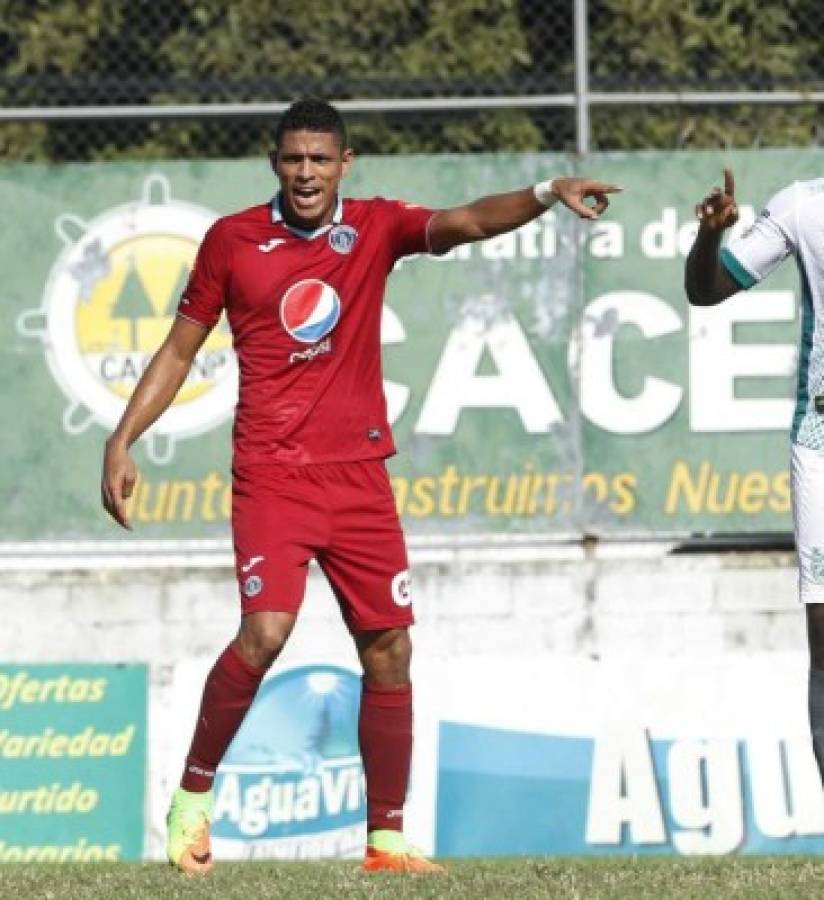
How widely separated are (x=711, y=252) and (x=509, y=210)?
2.21 ft

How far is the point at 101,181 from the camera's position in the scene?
1245cm

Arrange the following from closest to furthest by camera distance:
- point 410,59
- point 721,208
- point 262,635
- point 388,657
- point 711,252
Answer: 1. point 721,208
2. point 711,252
3. point 262,635
4. point 388,657
5. point 410,59

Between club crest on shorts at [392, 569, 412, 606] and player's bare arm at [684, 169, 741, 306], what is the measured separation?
1274 millimetres

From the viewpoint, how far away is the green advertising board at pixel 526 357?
12320mm

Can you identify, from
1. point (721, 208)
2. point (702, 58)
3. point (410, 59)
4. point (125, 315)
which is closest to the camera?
point (721, 208)

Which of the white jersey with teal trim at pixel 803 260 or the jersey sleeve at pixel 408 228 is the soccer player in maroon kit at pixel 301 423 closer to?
the jersey sleeve at pixel 408 228

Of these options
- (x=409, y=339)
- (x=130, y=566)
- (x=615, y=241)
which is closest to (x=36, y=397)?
(x=130, y=566)

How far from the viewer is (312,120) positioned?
7891 mm

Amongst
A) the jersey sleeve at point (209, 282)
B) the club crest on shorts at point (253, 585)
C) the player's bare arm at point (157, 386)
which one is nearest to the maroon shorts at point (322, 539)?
the club crest on shorts at point (253, 585)

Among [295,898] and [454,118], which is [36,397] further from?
[295,898]

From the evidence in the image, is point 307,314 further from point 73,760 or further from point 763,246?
point 73,760

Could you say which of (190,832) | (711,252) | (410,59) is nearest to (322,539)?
(190,832)

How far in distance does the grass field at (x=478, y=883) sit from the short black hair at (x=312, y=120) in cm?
223

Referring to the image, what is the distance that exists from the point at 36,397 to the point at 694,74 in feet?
17.8
